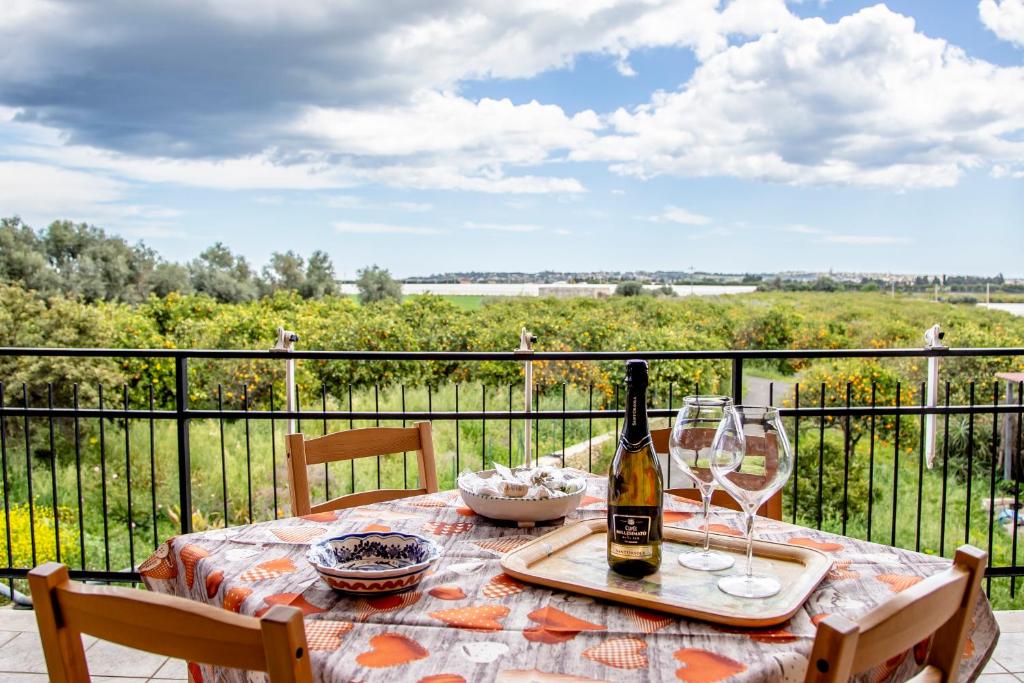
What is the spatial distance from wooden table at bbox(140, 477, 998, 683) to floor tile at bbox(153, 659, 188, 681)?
118cm

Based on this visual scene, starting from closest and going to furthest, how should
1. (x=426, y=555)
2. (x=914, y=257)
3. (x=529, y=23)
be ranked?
(x=426, y=555), (x=529, y=23), (x=914, y=257)

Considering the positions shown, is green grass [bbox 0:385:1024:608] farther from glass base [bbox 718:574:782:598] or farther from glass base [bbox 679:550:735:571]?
glass base [bbox 718:574:782:598]

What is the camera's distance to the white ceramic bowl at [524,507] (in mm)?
1542

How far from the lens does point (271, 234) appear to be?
15.5 m

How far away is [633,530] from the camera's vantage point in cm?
128

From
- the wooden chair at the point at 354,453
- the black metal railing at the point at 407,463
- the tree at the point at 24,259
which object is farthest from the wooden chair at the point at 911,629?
the tree at the point at 24,259

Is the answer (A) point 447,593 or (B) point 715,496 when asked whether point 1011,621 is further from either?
(A) point 447,593

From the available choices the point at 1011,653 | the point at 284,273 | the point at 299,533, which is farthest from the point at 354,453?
the point at 284,273

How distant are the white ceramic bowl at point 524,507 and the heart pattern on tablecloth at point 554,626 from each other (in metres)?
0.39

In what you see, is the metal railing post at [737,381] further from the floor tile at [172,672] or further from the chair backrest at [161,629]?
the chair backrest at [161,629]

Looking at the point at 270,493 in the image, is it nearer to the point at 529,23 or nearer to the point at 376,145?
the point at 529,23

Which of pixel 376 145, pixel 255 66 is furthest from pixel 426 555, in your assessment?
pixel 376 145

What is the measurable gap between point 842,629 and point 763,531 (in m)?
0.81

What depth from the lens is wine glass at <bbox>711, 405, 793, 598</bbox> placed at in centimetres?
123
